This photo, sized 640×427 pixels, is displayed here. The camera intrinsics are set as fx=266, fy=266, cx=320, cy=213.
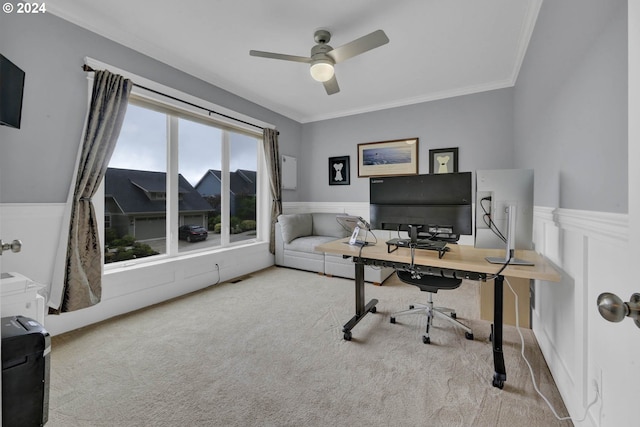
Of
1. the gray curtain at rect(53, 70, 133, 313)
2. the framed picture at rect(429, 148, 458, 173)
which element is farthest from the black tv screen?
the framed picture at rect(429, 148, 458, 173)

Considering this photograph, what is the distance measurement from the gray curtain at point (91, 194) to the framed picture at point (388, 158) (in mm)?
3249

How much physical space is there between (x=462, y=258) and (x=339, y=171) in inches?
125

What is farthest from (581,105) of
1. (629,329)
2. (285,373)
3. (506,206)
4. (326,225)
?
(326,225)

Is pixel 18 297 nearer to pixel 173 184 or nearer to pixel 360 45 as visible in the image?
pixel 173 184

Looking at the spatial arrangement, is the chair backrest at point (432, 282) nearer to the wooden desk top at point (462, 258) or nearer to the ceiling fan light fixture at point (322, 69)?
the wooden desk top at point (462, 258)

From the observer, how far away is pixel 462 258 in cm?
172

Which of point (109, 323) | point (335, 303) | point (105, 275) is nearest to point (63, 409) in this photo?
point (109, 323)

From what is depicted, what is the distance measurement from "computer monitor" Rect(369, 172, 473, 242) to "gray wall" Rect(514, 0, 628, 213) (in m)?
0.53

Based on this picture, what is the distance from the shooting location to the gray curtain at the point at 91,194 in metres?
2.14

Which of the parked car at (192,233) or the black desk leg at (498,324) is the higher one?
the parked car at (192,233)

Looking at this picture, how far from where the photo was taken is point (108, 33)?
7.72 ft

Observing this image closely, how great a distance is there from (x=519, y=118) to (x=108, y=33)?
167 inches

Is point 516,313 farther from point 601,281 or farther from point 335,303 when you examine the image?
point 335,303

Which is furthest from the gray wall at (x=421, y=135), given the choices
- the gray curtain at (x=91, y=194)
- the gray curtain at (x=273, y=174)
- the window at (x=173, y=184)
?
the gray curtain at (x=91, y=194)
